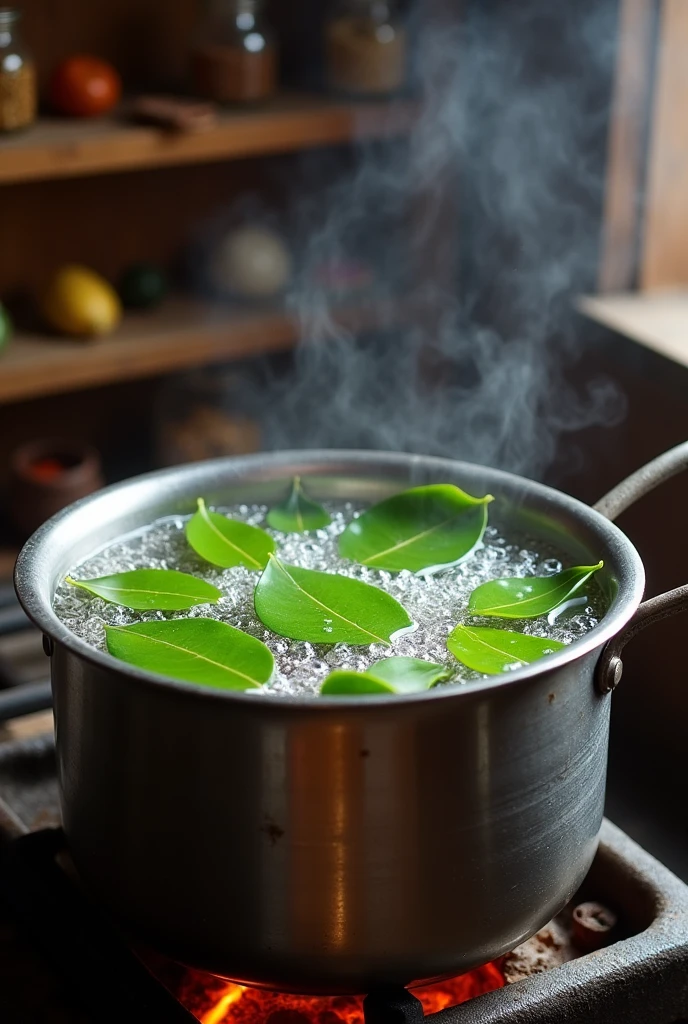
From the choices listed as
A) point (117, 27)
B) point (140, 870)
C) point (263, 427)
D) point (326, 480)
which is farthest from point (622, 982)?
point (117, 27)

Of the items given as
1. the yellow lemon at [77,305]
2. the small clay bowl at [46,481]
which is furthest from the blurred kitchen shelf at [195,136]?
the small clay bowl at [46,481]

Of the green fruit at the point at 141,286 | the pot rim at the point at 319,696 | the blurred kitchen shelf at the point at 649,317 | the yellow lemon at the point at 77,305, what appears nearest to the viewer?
the pot rim at the point at 319,696

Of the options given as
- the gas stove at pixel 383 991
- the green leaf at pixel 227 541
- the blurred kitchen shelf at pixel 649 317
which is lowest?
the gas stove at pixel 383 991

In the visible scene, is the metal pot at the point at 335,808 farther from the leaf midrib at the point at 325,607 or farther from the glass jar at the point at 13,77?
the glass jar at the point at 13,77

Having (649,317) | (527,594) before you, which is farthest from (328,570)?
(649,317)

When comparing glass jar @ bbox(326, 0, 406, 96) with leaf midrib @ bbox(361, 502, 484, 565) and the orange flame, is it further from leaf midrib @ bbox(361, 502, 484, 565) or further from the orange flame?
the orange flame

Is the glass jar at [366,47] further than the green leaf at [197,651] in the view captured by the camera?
Yes

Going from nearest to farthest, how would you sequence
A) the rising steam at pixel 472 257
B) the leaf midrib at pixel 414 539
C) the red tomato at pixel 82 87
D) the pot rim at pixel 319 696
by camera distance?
the pot rim at pixel 319 696 → the leaf midrib at pixel 414 539 → the rising steam at pixel 472 257 → the red tomato at pixel 82 87
